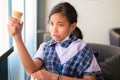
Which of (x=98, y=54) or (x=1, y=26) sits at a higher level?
(x=1, y=26)

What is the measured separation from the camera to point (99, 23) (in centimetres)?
362

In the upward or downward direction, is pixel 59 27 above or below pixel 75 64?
above

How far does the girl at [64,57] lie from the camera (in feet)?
3.88

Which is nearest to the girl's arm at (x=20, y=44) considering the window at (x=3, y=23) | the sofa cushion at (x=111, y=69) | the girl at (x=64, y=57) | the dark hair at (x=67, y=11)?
the girl at (x=64, y=57)

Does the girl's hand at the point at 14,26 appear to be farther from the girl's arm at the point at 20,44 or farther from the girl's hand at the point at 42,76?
the girl's hand at the point at 42,76

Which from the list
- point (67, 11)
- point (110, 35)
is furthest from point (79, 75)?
point (110, 35)

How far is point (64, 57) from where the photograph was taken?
127cm

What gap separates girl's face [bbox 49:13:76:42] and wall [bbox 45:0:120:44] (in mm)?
2287

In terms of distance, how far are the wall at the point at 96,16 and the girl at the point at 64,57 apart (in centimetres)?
224

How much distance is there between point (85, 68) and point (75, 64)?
0.06m

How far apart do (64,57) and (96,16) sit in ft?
7.96

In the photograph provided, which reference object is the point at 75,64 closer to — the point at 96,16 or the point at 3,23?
the point at 3,23

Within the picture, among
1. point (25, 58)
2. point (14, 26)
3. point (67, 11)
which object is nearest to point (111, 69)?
point (67, 11)

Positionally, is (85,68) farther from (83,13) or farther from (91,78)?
(83,13)
